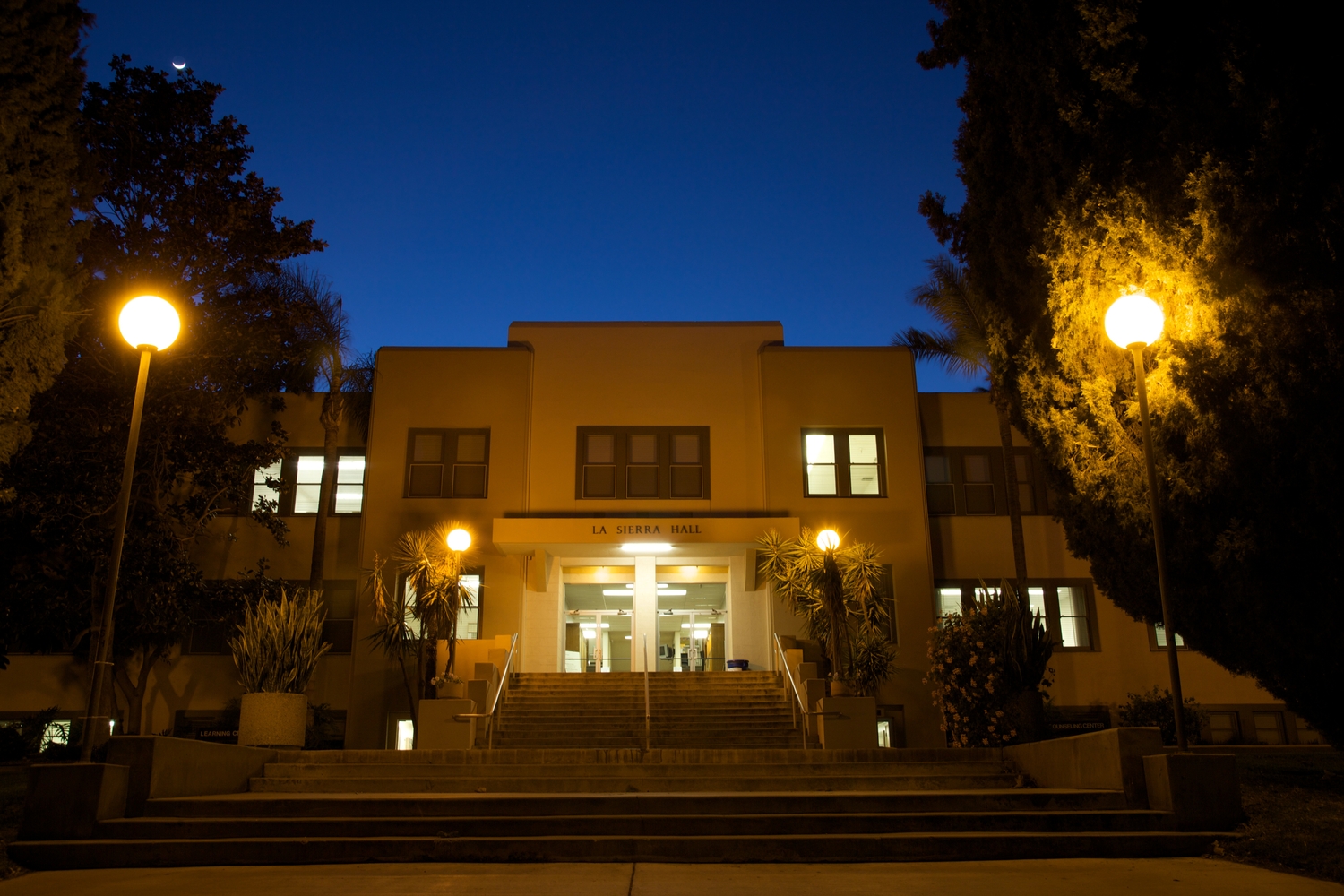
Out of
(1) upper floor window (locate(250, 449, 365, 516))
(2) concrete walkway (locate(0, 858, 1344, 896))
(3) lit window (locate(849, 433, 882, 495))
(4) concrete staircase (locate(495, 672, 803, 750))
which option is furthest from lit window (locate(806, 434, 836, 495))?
(2) concrete walkway (locate(0, 858, 1344, 896))

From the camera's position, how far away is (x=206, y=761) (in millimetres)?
9258

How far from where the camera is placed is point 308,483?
67.8 feet

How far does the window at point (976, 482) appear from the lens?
20656 millimetres

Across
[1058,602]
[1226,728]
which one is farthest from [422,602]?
[1226,728]

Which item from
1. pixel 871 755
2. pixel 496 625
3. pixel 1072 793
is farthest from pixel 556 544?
pixel 1072 793

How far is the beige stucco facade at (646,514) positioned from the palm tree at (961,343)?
0.65 m

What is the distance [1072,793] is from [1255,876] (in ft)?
6.40

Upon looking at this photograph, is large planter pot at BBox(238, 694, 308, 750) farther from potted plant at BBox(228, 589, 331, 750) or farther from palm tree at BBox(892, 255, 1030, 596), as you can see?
palm tree at BBox(892, 255, 1030, 596)

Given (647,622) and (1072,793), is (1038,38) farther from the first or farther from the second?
(647,622)

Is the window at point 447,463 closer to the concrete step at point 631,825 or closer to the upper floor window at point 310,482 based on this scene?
the upper floor window at point 310,482

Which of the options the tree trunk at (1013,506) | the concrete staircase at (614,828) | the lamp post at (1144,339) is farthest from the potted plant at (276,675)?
the tree trunk at (1013,506)

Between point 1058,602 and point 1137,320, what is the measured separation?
42.4ft

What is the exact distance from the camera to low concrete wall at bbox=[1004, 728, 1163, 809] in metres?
8.32

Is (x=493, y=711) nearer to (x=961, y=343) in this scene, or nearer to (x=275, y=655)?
(x=275, y=655)
